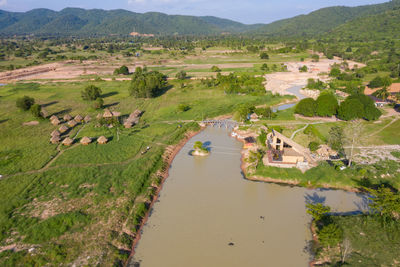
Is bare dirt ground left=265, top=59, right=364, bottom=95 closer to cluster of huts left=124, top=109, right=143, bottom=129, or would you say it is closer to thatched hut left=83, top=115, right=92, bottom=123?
cluster of huts left=124, top=109, right=143, bottom=129

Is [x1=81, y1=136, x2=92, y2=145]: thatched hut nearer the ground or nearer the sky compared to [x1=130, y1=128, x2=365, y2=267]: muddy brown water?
nearer the sky

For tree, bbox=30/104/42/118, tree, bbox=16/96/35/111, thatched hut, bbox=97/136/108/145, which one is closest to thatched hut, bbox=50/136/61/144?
Answer: thatched hut, bbox=97/136/108/145

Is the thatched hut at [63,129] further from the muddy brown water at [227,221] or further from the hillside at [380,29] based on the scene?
the hillside at [380,29]

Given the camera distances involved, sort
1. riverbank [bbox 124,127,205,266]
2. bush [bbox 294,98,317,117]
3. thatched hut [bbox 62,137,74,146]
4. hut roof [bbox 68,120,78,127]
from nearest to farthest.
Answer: riverbank [bbox 124,127,205,266] → thatched hut [bbox 62,137,74,146] → hut roof [bbox 68,120,78,127] → bush [bbox 294,98,317,117]

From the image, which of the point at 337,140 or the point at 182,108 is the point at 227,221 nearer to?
the point at 337,140

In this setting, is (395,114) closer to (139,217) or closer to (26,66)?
(139,217)

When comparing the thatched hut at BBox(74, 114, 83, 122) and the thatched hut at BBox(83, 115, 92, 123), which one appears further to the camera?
the thatched hut at BBox(83, 115, 92, 123)

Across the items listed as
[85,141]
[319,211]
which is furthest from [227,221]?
[85,141]

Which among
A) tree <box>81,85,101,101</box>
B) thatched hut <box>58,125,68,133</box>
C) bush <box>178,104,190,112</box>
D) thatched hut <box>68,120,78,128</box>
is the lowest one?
thatched hut <box>58,125,68,133</box>
